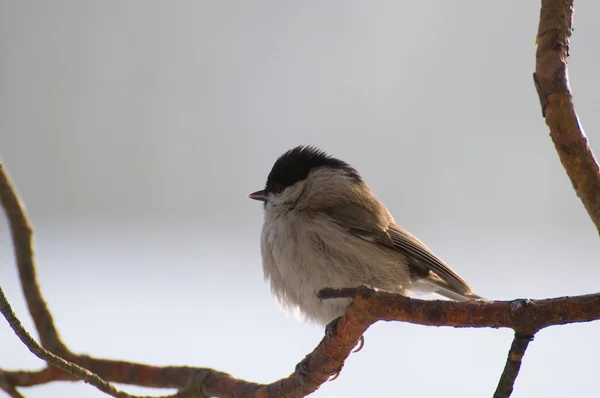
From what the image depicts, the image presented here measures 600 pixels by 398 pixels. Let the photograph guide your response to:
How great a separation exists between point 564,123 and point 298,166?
1.26 metres

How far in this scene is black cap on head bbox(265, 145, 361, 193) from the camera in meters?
2.36

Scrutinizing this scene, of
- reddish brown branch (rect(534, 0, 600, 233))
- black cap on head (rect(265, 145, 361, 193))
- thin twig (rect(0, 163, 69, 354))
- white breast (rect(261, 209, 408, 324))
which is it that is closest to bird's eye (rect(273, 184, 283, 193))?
black cap on head (rect(265, 145, 361, 193))

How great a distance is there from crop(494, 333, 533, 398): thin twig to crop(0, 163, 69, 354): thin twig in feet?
4.86

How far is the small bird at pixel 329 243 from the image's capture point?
78.0 inches

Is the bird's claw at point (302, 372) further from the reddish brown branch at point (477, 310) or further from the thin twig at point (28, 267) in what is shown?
the thin twig at point (28, 267)

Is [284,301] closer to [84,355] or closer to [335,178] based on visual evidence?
[335,178]

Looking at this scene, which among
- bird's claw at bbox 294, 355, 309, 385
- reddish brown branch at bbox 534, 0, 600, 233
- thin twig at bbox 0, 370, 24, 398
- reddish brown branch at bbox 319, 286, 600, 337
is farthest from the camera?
thin twig at bbox 0, 370, 24, 398

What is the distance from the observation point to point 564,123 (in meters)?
1.24

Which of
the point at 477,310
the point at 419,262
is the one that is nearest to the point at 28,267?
the point at 419,262

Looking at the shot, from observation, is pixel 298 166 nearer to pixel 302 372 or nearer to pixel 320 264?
pixel 320 264

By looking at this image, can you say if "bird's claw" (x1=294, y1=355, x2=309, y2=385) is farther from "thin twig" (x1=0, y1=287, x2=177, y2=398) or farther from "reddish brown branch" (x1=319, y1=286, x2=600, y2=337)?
"thin twig" (x1=0, y1=287, x2=177, y2=398)

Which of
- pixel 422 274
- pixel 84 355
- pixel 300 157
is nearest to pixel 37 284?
pixel 84 355

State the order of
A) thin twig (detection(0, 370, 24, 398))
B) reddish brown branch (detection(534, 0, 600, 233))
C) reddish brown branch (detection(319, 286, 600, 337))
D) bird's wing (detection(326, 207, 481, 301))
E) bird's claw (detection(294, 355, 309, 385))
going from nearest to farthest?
reddish brown branch (detection(319, 286, 600, 337))
reddish brown branch (detection(534, 0, 600, 233))
bird's claw (detection(294, 355, 309, 385))
thin twig (detection(0, 370, 24, 398))
bird's wing (detection(326, 207, 481, 301))

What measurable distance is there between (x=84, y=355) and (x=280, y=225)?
A: 790 mm
